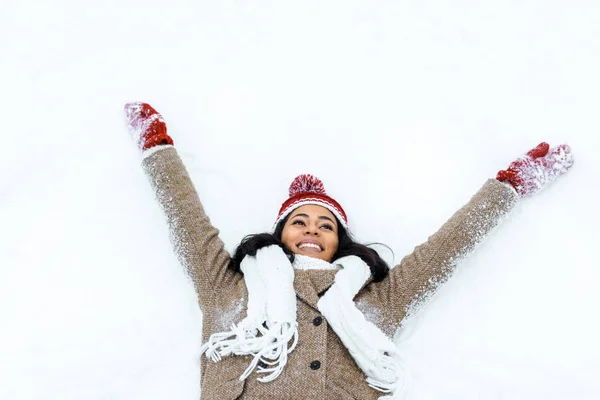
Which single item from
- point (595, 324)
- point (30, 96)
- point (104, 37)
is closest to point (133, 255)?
point (30, 96)

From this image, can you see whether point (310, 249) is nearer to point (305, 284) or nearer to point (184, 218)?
point (305, 284)

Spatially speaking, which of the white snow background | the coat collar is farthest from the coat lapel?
the white snow background

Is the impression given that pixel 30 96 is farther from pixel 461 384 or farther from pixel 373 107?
pixel 461 384

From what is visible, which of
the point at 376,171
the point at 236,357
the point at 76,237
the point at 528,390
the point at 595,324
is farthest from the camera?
the point at 376,171

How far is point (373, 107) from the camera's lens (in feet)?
9.31

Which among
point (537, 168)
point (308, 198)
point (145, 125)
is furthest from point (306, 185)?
point (537, 168)

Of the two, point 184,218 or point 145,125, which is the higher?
point 145,125

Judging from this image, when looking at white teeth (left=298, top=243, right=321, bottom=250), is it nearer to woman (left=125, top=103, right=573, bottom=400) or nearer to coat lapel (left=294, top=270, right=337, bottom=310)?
woman (left=125, top=103, right=573, bottom=400)

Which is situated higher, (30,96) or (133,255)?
(30,96)

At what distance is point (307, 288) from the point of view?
81.4 inches

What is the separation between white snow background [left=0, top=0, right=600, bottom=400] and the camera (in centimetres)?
224

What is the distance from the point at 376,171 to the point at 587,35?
48.4 inches

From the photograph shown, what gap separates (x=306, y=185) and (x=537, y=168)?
90 centimetres

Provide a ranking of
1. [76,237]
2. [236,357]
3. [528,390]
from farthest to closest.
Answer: [76,237]
[528,390]
[236,357]
